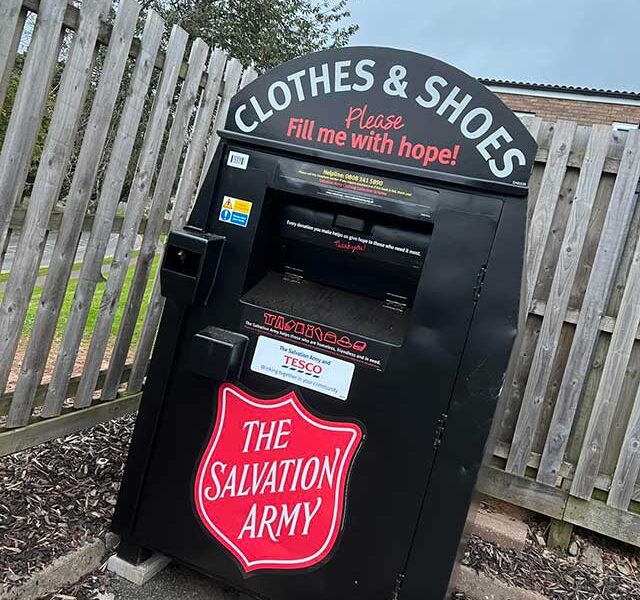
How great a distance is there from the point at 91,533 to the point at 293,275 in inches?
50.1

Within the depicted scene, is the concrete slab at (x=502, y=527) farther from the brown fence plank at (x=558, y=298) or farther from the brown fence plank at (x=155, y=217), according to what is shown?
the brown fence plank at (x=155, y=217)

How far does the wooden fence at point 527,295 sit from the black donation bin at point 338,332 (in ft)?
2.00

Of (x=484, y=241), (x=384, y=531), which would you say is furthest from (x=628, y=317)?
(x=384, y=531)

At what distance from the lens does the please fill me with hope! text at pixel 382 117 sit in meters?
1.71

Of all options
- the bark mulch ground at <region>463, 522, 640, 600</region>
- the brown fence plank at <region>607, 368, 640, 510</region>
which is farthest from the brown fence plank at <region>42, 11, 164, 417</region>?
the brown fence plank at <region>607, 368, 640, 510</region>

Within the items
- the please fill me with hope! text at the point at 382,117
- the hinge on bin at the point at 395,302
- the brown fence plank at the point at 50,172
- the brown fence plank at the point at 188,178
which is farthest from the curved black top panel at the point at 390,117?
the brown fence plank at the point at 188,178

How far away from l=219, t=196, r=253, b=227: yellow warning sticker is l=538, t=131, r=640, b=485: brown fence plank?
173 centimetres

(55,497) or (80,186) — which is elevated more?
(80,186)

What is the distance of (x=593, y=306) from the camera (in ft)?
8.93

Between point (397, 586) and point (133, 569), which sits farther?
point (133, 569)

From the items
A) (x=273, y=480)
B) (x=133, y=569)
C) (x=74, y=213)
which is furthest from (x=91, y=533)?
(x=74, y=213)

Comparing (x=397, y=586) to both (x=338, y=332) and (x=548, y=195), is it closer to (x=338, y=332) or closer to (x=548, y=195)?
(x=338, y=332)

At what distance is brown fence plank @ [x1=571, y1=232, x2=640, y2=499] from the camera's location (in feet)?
8.80

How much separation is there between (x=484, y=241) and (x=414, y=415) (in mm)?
579
